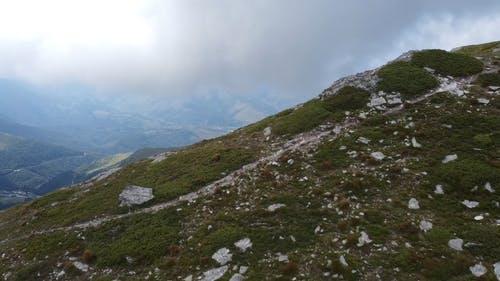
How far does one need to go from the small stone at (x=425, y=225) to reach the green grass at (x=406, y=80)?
19.6 metres

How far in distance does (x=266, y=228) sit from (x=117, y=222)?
40.2 feet

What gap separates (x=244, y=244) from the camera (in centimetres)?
2108

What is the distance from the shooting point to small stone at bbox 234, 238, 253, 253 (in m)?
20.7

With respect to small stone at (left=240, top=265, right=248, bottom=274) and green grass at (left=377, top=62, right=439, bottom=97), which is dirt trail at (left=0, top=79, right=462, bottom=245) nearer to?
green grass at (left=377, top=62, right=439, bottom=97)

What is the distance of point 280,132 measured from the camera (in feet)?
124

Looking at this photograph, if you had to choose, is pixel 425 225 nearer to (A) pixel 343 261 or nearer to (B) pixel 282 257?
(A) pixel 343 261

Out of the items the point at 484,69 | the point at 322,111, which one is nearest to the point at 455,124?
the point at 322,111

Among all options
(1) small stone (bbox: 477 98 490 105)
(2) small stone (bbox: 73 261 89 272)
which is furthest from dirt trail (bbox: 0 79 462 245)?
(2) small stone (bbox: 73 261 89 272)

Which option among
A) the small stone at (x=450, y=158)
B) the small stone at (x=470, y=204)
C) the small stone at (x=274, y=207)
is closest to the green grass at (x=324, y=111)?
the small stone at (x=450, y=158)

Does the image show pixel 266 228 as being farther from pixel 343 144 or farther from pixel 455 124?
pixel 455 124

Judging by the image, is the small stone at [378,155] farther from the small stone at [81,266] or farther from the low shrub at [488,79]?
the small stone at [81,266]

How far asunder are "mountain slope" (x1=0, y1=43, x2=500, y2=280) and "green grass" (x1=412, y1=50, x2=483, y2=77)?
0.92 feet

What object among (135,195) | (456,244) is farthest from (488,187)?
(135,195)

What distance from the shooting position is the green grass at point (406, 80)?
123 feet
